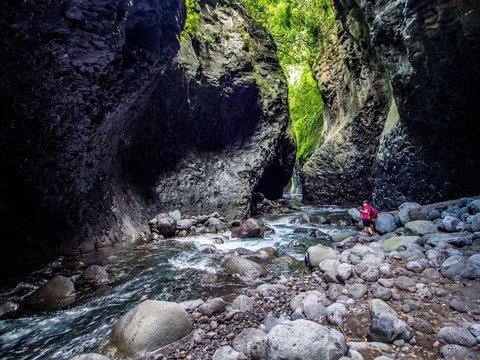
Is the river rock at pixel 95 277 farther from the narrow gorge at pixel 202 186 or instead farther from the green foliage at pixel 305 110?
the green foliage at pixel 305 110

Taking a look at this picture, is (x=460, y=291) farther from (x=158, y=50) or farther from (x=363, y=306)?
(x=158, y=50)

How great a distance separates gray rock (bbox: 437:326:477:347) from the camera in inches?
75.9

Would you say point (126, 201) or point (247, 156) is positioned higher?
point (247, 156)

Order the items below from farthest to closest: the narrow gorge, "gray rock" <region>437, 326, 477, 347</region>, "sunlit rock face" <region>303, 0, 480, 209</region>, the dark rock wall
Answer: the dark rock wall < "sunlit rock face" <region>303, 0, 480, 209</region> < the narrow gorge < "gray rock" <region>437, 326, 477, 347</region>

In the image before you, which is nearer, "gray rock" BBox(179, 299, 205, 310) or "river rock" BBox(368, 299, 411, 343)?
"river rock" BBox(368, 299, 411, 343)

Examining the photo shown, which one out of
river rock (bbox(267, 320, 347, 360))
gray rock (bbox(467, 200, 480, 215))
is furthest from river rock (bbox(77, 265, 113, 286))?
gray rock (bbox(467, 200, 480, 215))

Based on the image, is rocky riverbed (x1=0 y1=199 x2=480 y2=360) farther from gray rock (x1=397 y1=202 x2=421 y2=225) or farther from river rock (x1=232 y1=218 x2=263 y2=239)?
river rock (x1=232 y1=218 x2=263 y2=239)

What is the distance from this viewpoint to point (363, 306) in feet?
8.95

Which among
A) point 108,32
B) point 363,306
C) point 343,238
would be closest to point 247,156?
point 343,238

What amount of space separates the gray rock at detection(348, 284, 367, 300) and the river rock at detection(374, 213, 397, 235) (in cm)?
360

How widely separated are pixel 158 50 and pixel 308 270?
17.3 ft

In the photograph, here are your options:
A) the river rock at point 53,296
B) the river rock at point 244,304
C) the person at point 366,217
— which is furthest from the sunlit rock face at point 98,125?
the person at point 366,217

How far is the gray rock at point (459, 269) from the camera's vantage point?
114 inches

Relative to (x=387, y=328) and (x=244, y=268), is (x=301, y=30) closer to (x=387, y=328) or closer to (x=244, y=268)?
(x=244, y=268)
